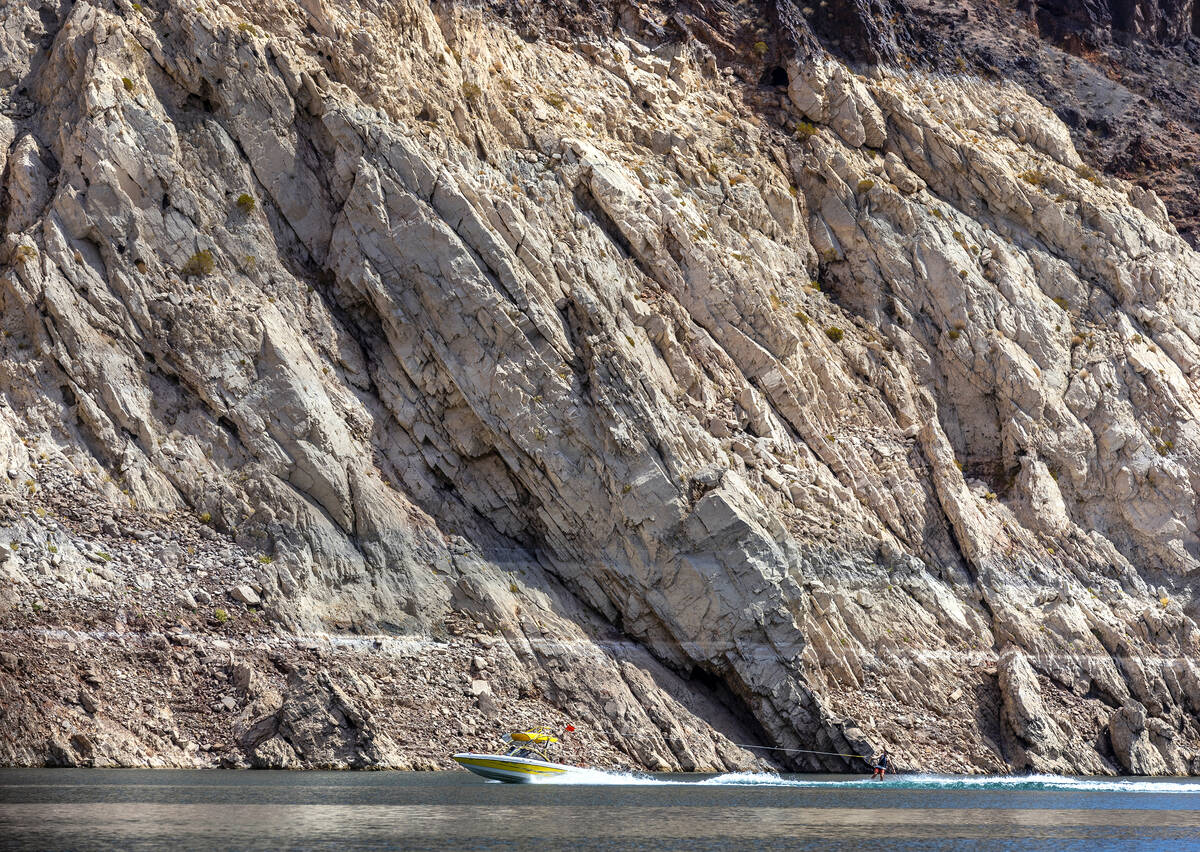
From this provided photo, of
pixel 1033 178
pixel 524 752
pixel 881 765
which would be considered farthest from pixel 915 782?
pixel 1033 178

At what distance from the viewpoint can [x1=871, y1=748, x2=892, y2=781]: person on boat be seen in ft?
176

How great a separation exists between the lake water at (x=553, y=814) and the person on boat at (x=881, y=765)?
216 cm

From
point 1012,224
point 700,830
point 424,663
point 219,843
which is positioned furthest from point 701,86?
point 219,843

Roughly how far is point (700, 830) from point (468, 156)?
3610 centimetres

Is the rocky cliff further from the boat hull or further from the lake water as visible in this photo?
the lake water

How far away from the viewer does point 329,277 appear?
59719 millimetres

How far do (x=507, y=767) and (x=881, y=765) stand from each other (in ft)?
50.4

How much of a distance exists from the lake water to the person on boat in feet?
7.09

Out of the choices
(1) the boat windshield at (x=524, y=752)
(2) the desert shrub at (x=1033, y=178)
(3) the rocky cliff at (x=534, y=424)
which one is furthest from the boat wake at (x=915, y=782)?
(2) the desert shrub at (x=1033, y=178)

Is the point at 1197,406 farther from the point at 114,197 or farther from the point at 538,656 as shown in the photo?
the point at 114,197

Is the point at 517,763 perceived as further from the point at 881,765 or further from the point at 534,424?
the point at 534,424

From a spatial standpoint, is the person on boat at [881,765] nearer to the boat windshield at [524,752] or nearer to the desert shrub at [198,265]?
the boat windshield at [524,752]

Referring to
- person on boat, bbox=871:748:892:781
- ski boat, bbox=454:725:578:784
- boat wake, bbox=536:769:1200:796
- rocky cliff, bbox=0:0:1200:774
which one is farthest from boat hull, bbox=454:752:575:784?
person on boat, bbox=871:748:892:781

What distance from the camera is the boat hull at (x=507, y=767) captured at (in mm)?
47344
